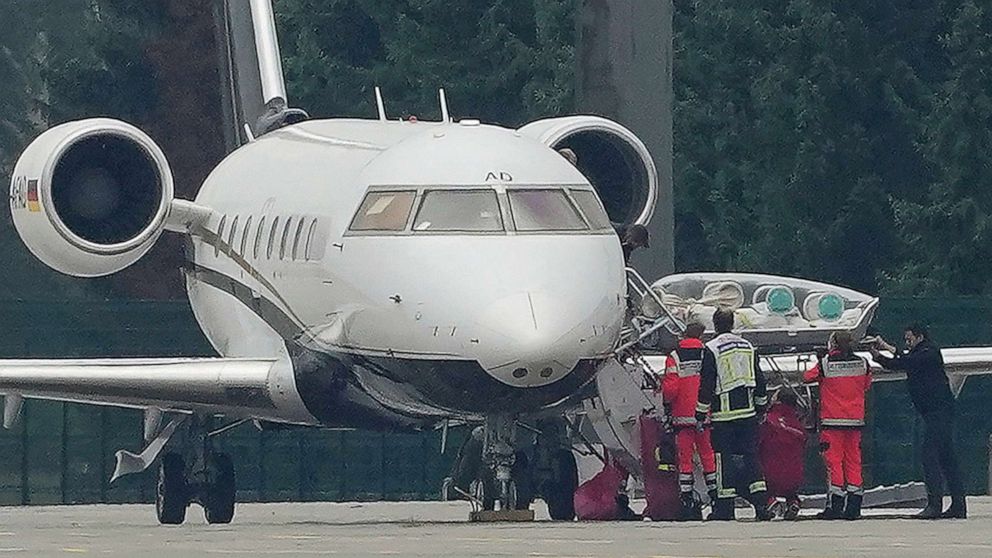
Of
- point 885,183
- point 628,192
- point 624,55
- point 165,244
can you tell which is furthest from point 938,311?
point 165,244

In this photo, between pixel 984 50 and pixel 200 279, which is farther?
pixel 984 50

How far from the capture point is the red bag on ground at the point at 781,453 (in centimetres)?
2172

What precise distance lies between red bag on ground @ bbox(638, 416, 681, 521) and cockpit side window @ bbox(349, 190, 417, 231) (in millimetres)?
2458

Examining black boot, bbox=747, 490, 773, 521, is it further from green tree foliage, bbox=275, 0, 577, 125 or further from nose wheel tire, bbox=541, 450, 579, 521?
green tree foliage, bbox=275, 0, 577, 125

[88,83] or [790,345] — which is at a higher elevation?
[88,83]

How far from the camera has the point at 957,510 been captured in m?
21.7

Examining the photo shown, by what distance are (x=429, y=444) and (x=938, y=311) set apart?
241 inches

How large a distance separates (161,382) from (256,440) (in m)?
12.5

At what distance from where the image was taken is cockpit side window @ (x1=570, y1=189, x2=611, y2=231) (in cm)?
2041

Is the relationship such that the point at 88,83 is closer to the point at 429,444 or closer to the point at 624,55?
the point at 429,444

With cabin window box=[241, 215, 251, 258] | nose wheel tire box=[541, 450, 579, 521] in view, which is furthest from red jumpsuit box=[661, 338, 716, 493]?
cabin window box=[241, 215, 251, 258]

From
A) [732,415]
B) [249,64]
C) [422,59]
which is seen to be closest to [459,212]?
[732,415]

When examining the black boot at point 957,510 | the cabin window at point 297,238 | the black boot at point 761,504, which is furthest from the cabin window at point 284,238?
the black boot at point 957,510

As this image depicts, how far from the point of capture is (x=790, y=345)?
22.9 m
